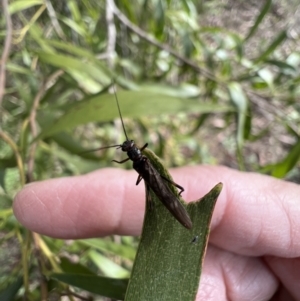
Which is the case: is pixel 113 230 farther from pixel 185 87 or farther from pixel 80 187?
pixel 185 87

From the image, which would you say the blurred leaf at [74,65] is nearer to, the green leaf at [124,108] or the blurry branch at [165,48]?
the green leaf at [124,108]

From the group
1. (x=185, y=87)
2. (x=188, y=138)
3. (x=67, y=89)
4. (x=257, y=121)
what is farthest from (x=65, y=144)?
(x=257, y=121)

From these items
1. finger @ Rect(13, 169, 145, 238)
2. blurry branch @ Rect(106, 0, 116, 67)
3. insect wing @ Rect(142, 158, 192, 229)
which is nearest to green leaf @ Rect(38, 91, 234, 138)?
finger @ Rect(13, 169, 145, 238)

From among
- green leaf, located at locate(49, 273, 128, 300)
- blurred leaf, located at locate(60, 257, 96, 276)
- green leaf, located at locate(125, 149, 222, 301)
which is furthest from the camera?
blurred leaf, located at locate(60, 257, 96, 276)

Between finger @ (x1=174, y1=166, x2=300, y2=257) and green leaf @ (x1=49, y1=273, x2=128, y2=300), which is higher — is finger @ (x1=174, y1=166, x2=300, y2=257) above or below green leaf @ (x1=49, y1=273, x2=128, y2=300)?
above

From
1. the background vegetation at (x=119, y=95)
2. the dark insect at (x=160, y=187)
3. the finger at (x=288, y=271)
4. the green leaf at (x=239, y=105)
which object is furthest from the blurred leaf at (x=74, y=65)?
the finger at (x=288, y=271)

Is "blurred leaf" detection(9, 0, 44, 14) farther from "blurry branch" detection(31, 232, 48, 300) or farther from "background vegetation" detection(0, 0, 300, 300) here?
"blurry branch" detection(31, 232, 48, 300)

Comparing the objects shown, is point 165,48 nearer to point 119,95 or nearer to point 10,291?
point 119,95
